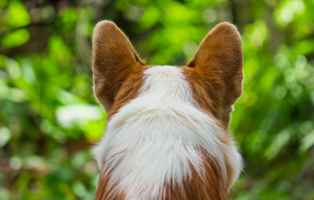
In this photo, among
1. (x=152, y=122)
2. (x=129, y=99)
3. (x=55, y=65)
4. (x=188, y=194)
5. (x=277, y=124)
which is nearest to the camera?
(x=188, y=194)

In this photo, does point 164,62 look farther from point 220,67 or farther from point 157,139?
point 157,139

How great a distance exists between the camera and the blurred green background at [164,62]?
4.08m

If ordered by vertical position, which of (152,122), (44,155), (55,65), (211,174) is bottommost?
(44,155)

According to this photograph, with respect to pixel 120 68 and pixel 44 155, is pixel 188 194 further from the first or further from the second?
pixel 44 155

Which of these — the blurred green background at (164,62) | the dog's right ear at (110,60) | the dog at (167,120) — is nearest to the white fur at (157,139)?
the dog at (167,120)

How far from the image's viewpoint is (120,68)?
160 cm

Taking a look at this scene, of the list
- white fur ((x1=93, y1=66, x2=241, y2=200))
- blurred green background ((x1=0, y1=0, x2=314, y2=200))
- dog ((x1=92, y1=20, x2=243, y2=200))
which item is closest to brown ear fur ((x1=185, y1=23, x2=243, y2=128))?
dog ((x1=92, y1=20, x2=243, y2=200))

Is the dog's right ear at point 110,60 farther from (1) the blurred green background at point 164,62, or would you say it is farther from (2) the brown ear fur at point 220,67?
(1) the blurred green background at point 164,62

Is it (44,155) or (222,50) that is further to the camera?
(44,155)

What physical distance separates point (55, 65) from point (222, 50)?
4.23m

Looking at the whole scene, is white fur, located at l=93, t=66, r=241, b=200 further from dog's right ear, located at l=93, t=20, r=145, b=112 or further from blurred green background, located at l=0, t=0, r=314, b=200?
blurred green background, located at l=0, t=0, r=314, b=200

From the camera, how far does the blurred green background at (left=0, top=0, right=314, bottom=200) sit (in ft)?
13.4

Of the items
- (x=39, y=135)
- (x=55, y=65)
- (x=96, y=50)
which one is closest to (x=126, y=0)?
(x=55, y=65)

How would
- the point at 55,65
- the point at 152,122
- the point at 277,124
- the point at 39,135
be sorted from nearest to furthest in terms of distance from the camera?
the point at 152,122, the point at 277,124, the point at 39,135, the point at 55,65
